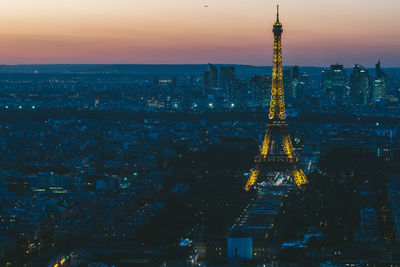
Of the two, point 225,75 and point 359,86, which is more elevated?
point 225,75

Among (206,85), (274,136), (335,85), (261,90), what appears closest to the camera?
(274,136)

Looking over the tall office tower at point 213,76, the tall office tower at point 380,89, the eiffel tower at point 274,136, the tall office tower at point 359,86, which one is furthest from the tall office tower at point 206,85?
the eiffel tower at point 274,136

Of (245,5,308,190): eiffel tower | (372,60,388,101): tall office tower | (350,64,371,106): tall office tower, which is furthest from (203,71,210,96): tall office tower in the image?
(245,5,308,190): eiffel tower

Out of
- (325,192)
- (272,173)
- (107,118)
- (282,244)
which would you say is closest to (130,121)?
(107,118)

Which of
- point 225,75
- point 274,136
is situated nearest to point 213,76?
point 225,75

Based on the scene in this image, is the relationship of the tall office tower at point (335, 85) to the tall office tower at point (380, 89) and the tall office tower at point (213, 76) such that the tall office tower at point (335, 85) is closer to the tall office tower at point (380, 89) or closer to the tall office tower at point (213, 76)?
the tall office tower at point (380, 89)

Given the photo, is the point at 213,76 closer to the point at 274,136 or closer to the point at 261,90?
the point at 261,90

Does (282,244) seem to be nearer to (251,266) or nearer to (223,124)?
(251,266)

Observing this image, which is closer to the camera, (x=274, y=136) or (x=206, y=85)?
(x=274, y=136)
